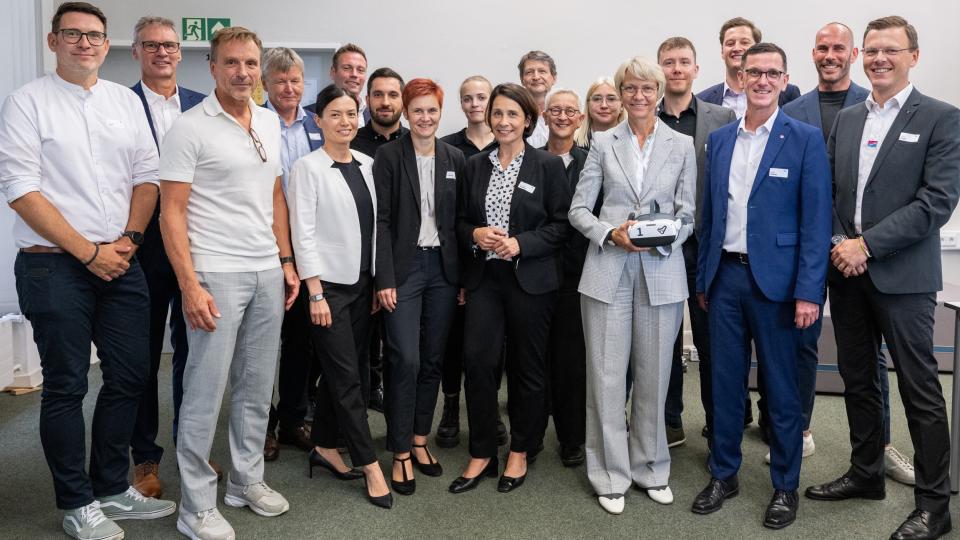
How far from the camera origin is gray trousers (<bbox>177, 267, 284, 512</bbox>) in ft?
8.80

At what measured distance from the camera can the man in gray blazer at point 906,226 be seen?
2732 millimetres

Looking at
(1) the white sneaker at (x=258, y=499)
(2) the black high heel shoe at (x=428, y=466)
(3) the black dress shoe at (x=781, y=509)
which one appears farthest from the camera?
(2) the black high heel shoe at (x=428, y=466)

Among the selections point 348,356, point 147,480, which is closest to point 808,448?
point 348,356

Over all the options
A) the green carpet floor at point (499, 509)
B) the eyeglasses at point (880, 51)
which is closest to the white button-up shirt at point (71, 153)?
the green carpet floor at point (499, 509)

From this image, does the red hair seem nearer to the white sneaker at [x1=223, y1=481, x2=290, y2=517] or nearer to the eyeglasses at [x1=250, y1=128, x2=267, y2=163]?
the eyeglasses at [x1=250, y1=128, x2=267, y2=163]

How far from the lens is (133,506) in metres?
2.92

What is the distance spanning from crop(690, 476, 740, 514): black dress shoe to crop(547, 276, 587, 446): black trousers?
2.07 feet

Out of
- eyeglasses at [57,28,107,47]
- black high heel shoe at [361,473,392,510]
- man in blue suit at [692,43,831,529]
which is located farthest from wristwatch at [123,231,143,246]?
man in blue suit at [692,43,831,529]

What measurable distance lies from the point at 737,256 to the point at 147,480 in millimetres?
2464

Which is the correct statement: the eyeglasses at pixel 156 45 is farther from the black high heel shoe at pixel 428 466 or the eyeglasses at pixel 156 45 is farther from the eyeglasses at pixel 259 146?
the black high heel shoe at pixel 428 466

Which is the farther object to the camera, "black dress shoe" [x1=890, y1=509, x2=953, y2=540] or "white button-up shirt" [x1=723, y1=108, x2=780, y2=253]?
"white button-up shirt" [x1=723, y1=108, x2=780, y2=253]

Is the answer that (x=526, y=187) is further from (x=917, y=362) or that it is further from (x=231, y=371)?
(x=917, y=362)

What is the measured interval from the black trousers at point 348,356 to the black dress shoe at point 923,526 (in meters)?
1.95

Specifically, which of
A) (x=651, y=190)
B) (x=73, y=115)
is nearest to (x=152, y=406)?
(x=73, y=115)
